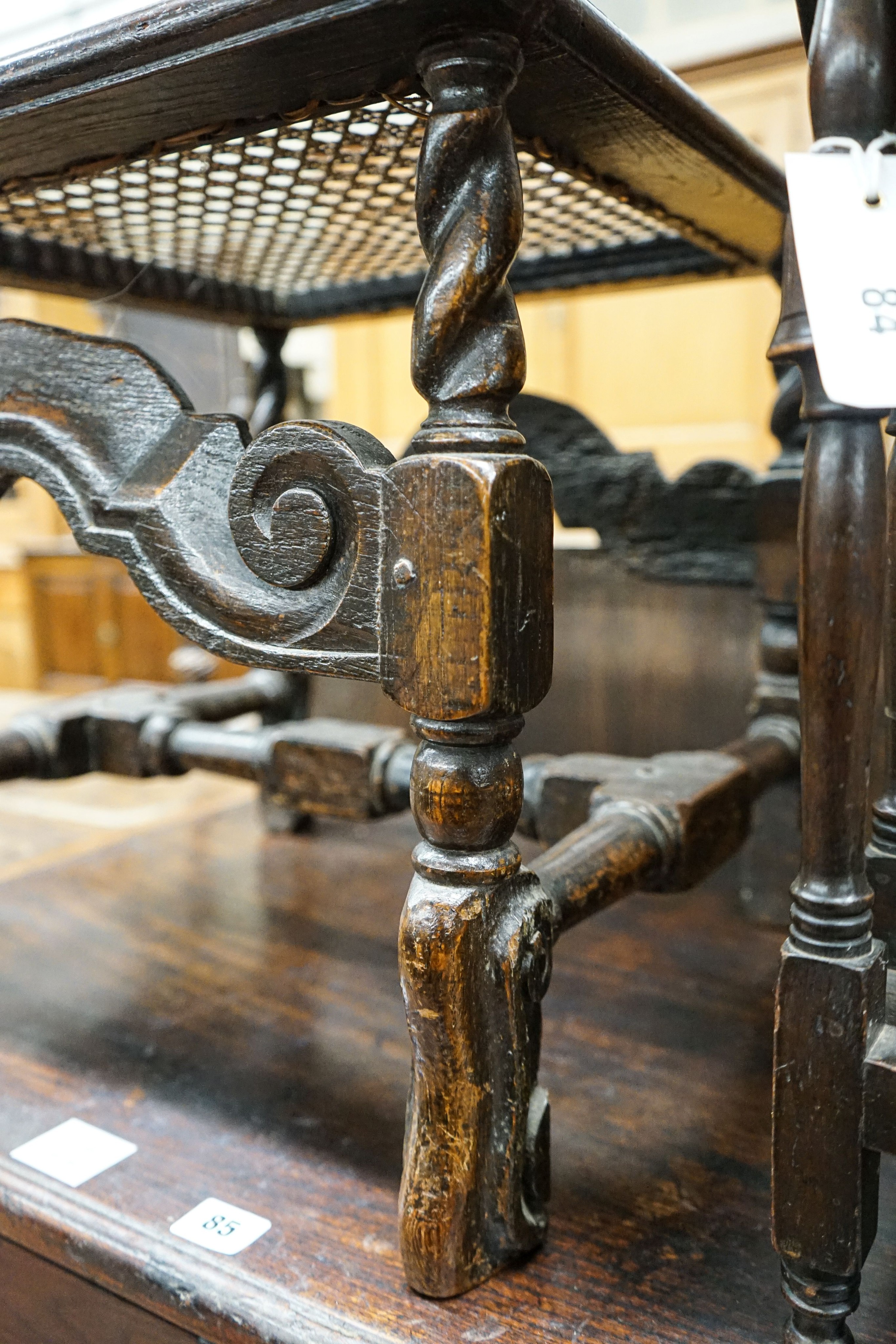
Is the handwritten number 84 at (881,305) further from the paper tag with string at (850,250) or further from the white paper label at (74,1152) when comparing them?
the white paper label at (74,1152)

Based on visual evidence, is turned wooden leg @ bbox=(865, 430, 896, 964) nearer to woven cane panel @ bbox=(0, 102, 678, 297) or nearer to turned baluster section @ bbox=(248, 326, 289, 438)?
woven cane panel @ bbox=(0, 102, 678, 297)

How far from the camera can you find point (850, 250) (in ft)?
1.43

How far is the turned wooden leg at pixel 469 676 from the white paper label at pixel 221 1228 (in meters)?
0.10

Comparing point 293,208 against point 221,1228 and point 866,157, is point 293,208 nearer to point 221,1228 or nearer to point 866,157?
point 866,157

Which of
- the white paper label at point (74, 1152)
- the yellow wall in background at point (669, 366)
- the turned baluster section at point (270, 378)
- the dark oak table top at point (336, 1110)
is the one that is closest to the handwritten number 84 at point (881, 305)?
the dark oak table top at point (336, 1110)

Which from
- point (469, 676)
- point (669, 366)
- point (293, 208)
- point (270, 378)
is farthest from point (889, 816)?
point (669, 366)

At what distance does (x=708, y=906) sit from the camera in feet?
3.60

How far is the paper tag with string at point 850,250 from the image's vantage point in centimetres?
42

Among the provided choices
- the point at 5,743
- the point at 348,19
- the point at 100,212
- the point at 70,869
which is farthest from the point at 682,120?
the point at 70,869

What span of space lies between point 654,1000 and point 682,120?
2.11 feet

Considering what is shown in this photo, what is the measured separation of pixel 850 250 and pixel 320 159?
1.47 ft

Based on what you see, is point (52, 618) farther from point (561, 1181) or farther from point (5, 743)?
point (561, 1181)

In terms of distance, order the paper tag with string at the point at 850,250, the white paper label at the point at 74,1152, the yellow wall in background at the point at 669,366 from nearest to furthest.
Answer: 1. the paper tag with string at the point at 850,250
2. the white paper label at the point at 74,1152
3. the yellow wall in background at the point at 669,366

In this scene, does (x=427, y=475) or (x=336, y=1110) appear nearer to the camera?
(x=427, y=475)
